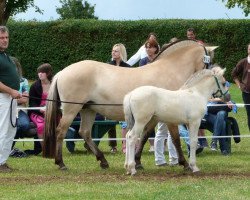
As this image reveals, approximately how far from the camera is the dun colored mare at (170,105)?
10.9 metres

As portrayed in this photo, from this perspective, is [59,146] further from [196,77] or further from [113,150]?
[113,150]

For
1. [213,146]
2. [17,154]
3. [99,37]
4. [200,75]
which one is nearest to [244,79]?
[213,146]

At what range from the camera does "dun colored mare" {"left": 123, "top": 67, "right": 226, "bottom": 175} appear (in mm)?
10945

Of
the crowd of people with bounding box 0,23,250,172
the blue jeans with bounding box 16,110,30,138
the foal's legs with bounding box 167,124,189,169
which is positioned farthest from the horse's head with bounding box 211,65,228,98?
the blue jeans with bounding box 16,110,30,138

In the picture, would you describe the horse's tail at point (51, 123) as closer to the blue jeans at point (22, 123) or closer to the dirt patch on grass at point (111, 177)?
the dirt patch on grass at point (111, 177)

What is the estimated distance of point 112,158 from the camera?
45.2ft

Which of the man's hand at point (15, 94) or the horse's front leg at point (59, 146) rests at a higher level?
the man's hand at point (15, 94)

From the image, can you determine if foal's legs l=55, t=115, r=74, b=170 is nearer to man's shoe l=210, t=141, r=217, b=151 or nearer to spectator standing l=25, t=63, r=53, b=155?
spectator standing l=25, t=63, r=53, b=155

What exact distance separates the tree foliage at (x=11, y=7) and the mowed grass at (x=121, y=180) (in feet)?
65.1

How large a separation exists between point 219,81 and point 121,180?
2.25 metres

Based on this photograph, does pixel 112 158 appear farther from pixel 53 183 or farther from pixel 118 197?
pixel 118 197

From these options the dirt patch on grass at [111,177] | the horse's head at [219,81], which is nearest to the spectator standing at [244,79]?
→ the horse's head at [219,81]

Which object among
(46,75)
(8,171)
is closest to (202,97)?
(8,171)

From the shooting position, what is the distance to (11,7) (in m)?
36.8
